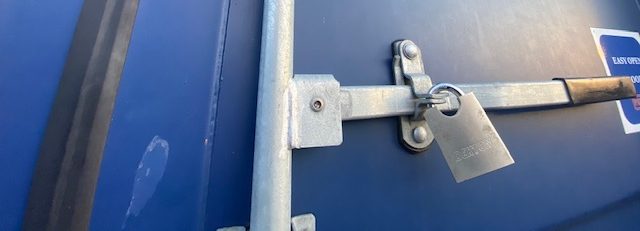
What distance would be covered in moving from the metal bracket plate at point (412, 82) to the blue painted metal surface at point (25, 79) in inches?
20.1

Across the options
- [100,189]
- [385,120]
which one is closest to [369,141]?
[385,120]

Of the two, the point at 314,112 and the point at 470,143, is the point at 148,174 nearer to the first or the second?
the point at 314,112

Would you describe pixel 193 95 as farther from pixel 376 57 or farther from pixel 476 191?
pixel 476 191

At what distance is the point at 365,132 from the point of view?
0.58m

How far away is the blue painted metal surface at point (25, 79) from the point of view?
409 mm

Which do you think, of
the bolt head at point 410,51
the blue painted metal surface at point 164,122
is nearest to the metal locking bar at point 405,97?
the bolt head at point 410,51

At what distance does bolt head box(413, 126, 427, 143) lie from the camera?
1.96 feet

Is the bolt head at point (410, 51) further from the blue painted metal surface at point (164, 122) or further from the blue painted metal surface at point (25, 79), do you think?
the blue painted metal surface at point (25, 79)

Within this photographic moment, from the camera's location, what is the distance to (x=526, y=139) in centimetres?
73

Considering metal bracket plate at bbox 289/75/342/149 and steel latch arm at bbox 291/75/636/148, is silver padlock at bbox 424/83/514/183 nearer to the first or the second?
steel latch arm at bbox 291/75/636/148

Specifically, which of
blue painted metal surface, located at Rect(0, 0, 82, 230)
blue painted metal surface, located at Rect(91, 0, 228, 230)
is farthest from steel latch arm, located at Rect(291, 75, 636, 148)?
blue painted metal surface, located at Rect(0, 0, 82, 230)

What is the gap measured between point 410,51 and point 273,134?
1.11 ft

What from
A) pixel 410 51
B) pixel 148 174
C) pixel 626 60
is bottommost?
pixel 148 174

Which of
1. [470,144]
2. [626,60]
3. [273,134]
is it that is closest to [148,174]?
[273,134]
